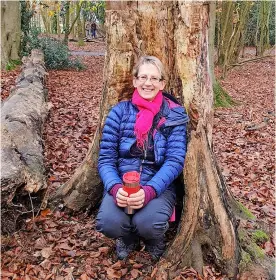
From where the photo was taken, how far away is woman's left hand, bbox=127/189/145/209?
318cm

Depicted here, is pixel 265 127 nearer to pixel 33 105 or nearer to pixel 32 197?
pixel 33 105

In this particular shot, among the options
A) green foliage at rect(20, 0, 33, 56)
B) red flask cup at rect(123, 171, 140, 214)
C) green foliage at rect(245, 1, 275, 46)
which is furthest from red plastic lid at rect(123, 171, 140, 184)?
green foliage at rect(245, 1, 275, 46)

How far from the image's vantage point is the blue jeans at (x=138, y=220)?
10.8ft

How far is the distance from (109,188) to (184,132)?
86cm

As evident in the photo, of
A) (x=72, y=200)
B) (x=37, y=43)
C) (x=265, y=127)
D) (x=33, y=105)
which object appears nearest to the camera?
(x=72, y=200)

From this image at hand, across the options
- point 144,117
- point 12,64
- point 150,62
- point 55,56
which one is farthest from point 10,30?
point 144,117

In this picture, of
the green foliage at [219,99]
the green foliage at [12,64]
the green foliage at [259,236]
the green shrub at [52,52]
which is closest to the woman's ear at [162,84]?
the green foliage at [259,236]

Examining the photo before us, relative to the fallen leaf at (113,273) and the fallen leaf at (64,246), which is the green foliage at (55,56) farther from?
the fallen leaf at (113,273)

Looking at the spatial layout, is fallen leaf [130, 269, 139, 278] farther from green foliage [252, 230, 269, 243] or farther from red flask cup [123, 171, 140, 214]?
green foliage [252, 230, 269, 243]

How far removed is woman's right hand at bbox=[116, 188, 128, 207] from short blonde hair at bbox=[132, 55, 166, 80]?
1118mm

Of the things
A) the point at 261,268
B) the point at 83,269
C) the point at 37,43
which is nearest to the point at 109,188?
the point at 83,269

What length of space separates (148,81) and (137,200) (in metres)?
1.09

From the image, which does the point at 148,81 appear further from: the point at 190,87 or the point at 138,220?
the point at 138,220

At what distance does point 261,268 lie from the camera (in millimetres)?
3635
